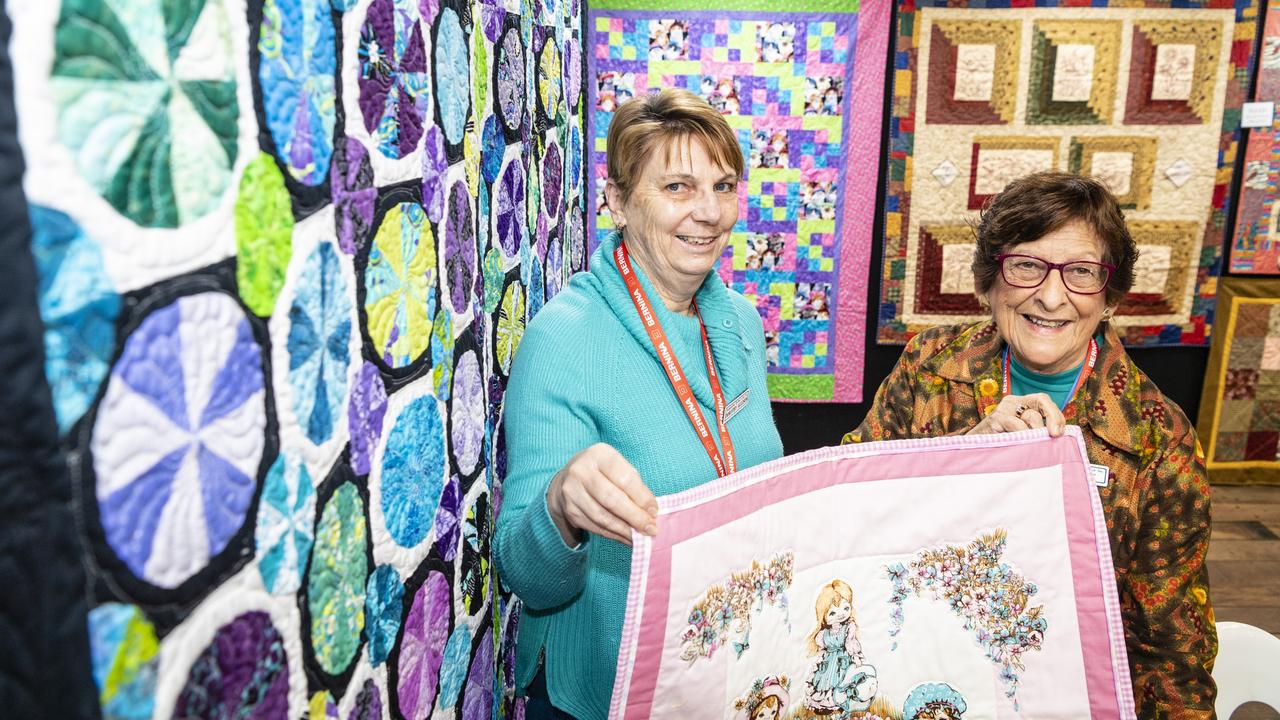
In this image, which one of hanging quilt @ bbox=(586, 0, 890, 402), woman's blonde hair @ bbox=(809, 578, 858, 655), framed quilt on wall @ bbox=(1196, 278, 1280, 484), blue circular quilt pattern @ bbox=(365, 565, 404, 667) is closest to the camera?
blue circular quilt pattern @ bbox=(365, 565, 404, 667)

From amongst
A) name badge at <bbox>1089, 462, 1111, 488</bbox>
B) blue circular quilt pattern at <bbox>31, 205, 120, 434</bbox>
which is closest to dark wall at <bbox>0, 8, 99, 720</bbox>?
blue circular quilt pattern at <bbox>31, 205, 120, 434</bbox>

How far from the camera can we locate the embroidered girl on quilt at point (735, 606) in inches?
36.7

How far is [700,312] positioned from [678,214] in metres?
0.20

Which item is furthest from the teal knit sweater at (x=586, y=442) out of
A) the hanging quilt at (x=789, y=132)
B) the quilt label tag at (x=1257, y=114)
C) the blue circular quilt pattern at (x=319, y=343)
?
the quilt label tag at (x=1257, y=114)

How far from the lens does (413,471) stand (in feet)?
3.06

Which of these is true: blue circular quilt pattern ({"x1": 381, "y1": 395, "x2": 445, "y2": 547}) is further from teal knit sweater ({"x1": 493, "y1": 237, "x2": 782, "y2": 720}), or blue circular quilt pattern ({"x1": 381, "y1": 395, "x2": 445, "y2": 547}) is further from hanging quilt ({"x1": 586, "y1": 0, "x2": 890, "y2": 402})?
hanging quilt ({"x1": 586, "y1": 0, "x2": 890, "y2": 402})

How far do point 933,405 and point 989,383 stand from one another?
0.11 metres

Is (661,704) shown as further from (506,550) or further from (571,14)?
(571,14)

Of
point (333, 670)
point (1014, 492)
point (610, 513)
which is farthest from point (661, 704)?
point (1014, 492)

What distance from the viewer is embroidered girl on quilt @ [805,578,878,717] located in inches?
41.2

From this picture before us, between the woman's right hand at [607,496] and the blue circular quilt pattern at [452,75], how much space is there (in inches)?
20.5

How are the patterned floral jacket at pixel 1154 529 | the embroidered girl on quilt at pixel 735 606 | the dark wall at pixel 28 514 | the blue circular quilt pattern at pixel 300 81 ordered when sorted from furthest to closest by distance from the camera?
the patterned floral jacket at pixel 1154 529 → the embroidered girl on quilt at pixel 735 606 → the blue circular quilt pattern at pixel 300 81 → the dark wall at pixel 28 514

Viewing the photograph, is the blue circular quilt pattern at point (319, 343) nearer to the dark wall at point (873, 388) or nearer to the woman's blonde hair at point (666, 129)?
the woman's blonde hair at point (666, 129)

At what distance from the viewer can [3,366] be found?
1.16 feet
